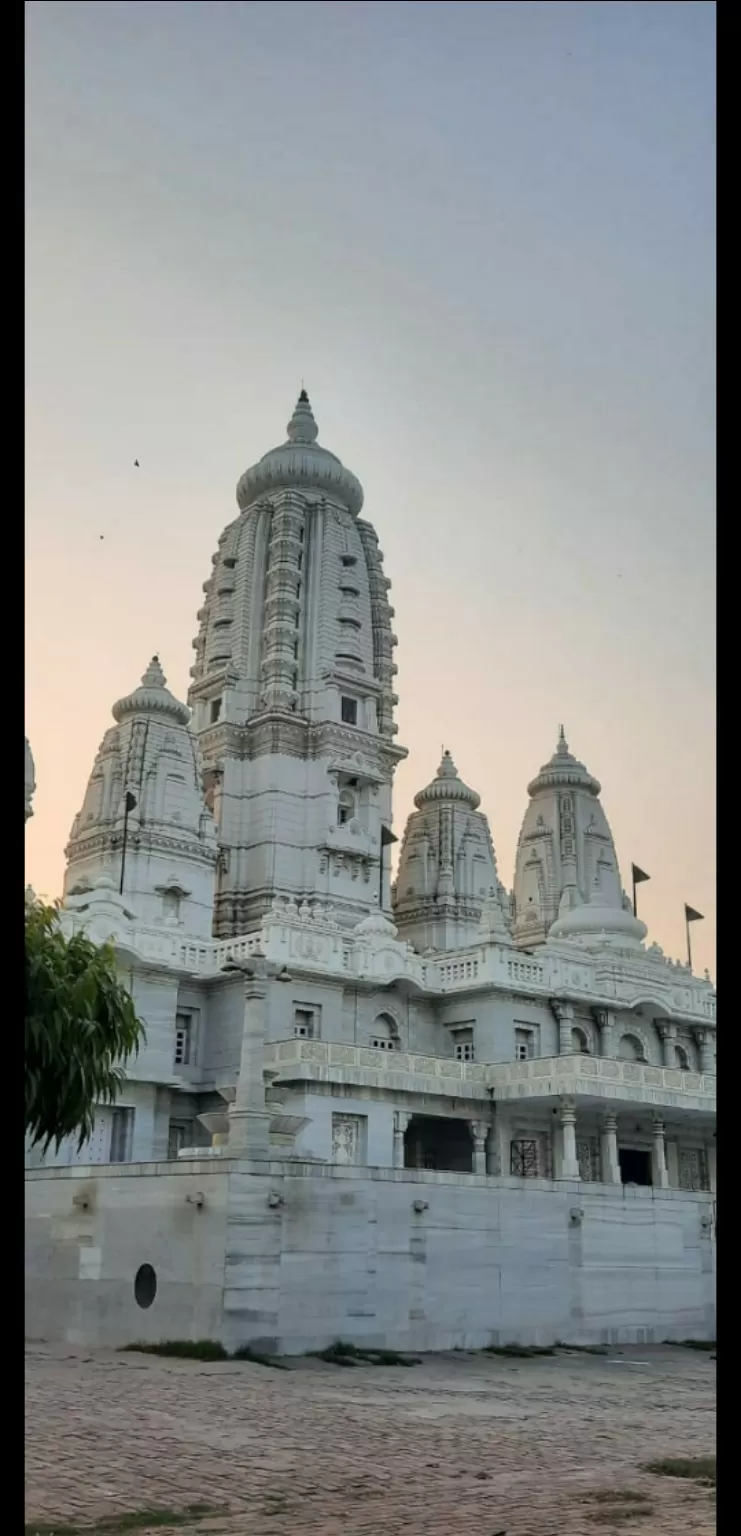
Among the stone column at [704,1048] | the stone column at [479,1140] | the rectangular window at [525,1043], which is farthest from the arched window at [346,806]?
the stone column at [479,1140]

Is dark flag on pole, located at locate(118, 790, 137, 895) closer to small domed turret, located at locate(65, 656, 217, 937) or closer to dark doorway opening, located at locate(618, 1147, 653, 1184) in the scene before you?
small domed turret, located at locate(65, 656, 217, 937)

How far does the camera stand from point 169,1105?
40656 millimetres

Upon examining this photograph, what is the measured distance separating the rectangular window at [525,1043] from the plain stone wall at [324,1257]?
12614 millimetres

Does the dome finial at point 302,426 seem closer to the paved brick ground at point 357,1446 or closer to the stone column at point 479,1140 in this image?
the stone column at point 479,1140

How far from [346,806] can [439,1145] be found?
1624cm

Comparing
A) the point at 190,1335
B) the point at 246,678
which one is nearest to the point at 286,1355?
the point at 190,1335

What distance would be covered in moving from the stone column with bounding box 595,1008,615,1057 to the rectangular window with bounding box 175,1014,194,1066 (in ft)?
48.9

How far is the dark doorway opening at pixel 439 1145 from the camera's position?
43.8 m

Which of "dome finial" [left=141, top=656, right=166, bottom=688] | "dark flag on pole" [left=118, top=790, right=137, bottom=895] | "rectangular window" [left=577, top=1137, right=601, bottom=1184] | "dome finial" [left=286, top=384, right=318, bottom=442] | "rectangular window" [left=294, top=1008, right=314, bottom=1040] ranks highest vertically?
"dome finial" [left=286, top=384, right=318, bottom=442]

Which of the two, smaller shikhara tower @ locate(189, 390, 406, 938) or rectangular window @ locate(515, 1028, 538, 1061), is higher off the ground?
smaller shikhara tower @ locate(189, 390, 406, 938)

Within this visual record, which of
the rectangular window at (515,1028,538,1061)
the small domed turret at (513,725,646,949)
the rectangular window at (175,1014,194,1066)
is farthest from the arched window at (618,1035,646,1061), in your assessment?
the small domed turret at (513,725,646,949)

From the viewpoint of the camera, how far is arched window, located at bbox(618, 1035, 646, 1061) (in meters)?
50.4

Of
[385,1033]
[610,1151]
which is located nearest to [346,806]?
[385,1033]

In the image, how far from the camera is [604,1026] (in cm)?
4950
